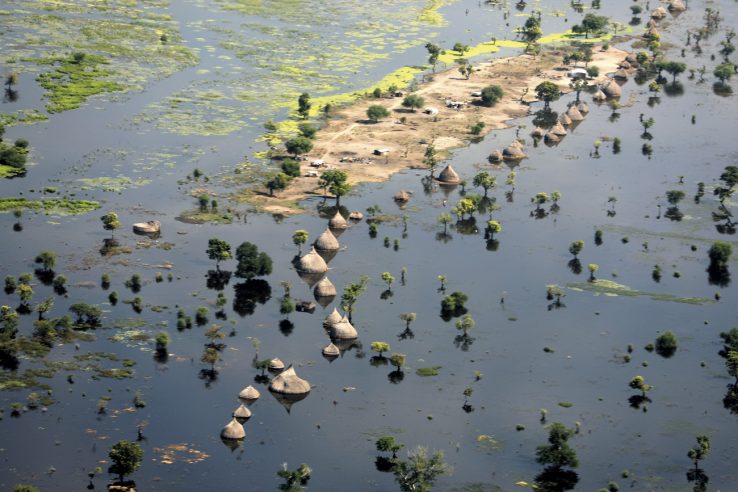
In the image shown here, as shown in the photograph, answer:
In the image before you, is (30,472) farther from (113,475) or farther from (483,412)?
(483,412)

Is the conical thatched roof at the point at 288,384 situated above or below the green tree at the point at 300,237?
below

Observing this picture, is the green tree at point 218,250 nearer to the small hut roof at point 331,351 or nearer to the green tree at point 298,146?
the small hut roof at point 331,351

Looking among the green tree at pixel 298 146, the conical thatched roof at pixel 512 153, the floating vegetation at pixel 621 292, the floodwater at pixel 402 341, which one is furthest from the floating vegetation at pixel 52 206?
the conical thatched roof at pixel 512 153

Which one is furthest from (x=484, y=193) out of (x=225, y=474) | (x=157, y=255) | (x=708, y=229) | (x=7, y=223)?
(x=225, y=474)

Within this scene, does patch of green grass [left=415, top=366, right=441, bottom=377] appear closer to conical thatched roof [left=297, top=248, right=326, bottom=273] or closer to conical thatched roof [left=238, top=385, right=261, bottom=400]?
conical thatched roof [left=238, top=385, right=261, bottom=400]

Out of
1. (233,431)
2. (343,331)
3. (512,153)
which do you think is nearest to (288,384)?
(233,431)

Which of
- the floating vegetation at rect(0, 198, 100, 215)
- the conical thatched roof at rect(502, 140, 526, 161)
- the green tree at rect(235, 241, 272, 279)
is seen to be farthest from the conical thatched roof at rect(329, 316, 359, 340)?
the conical thatched roof at rect(502, 140, 526, 161)

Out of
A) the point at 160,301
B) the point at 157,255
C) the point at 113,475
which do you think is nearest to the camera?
the point at 113,475

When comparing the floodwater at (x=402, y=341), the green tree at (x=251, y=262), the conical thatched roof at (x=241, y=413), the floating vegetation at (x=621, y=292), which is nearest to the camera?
the floodwater at (x=402, y=341)

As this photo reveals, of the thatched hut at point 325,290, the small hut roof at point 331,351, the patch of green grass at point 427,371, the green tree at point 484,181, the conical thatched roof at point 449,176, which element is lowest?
the small hut roof at point 331,351
